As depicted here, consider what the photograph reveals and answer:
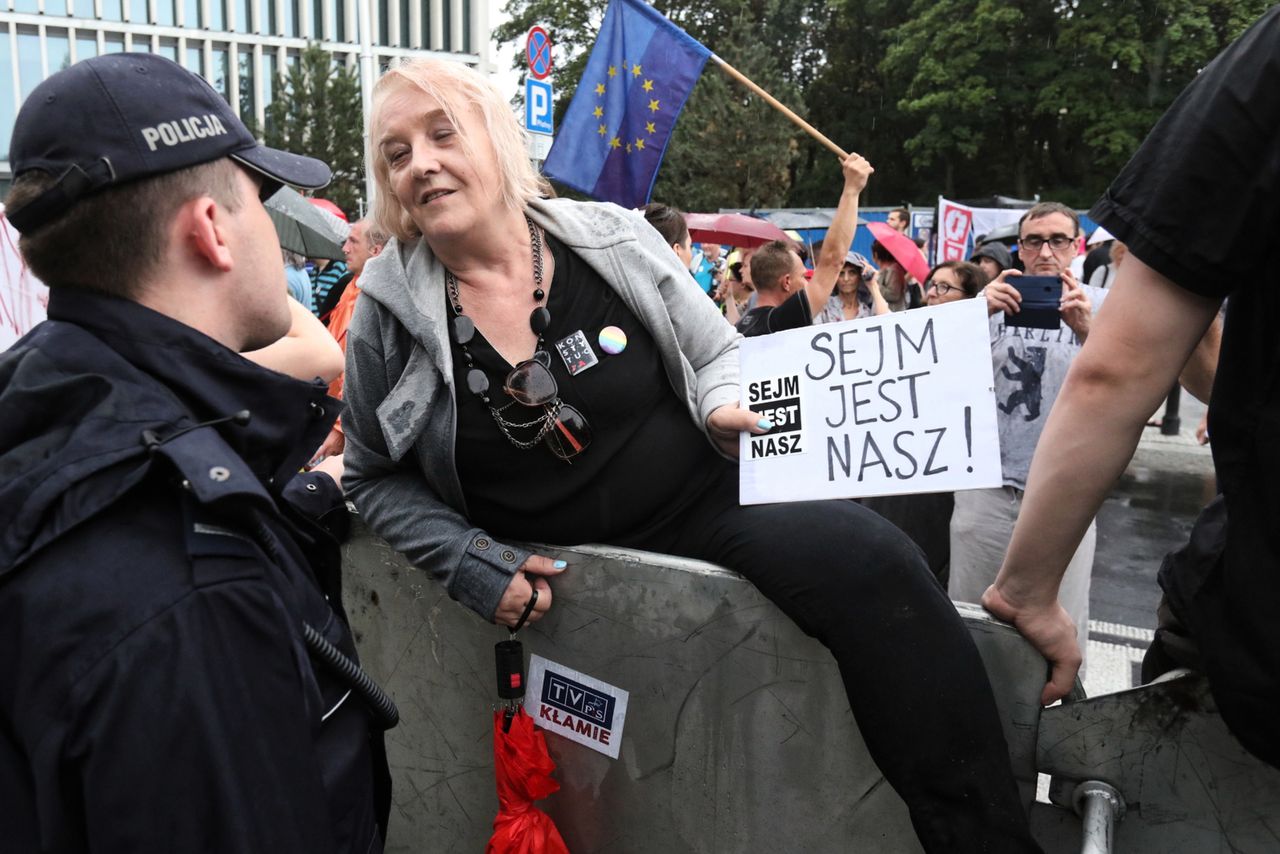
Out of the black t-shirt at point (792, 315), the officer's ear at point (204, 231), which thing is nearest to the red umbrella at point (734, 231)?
the black t-shirt at point (792, 315)

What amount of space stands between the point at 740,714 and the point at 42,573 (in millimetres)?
1415

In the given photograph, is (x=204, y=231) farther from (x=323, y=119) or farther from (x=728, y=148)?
(x=323, y=119)

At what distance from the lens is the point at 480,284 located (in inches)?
92.9

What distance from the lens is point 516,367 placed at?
2242 mm

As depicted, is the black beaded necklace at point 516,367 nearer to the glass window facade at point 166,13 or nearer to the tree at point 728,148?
the tree at point 728,148

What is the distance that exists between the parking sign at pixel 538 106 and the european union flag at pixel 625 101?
2833 mm

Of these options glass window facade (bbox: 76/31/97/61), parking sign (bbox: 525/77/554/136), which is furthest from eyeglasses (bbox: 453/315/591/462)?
glass window facade (bbox: 76/31/97/61)

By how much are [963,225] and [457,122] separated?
468 inches

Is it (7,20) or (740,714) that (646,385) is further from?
(7,20)

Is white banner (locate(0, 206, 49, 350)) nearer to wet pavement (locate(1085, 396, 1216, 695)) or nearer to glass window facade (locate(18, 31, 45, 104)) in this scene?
wet pavement (locate(1085, 396, 1216, 695))

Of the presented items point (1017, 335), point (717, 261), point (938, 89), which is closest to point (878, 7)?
point (938, 89)

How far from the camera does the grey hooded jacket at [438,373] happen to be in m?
2.21

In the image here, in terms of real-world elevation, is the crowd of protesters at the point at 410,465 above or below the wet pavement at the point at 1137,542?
above

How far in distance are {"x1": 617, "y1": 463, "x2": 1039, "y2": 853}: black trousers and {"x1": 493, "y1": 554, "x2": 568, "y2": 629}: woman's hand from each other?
50cm
